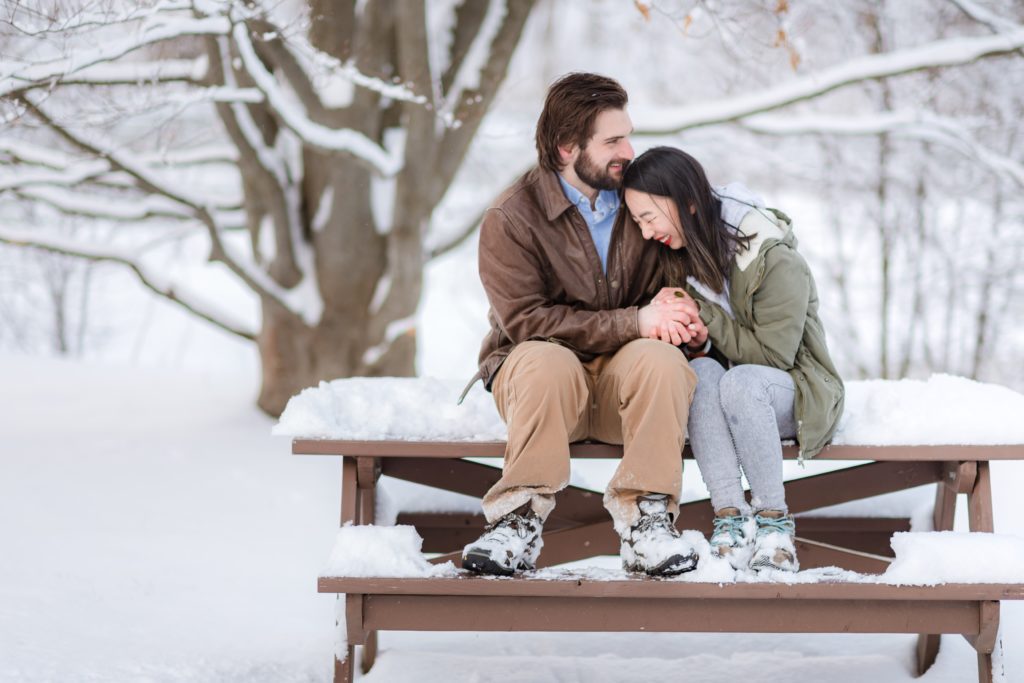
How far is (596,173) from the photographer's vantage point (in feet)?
10.6

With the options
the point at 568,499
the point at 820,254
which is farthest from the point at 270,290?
the point at 820,254

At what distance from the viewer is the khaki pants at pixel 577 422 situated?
2.73m

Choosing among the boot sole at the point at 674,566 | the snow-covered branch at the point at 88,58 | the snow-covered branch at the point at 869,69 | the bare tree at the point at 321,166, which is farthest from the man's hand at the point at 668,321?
the snow-covered branch at the point at 869,69

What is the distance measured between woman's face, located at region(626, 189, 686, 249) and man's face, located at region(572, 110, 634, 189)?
0.16 m

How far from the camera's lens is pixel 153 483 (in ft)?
18.7

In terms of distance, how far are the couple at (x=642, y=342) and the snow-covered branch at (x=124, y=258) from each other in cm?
437

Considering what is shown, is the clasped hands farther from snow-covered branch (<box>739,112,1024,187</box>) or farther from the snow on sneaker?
snow-covered branch (<box>739,112,1024,187</box>)

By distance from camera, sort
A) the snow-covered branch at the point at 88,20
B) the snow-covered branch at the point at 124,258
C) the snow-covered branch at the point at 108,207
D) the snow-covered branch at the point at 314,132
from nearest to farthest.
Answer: the snow-covered branch at the point at 88,20 < the snow-covered branch at the point at 314,132 < the snow-covered branch at the point at 124,258 < the snow-covered branch at the point at 108,207

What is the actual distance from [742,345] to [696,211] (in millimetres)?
433

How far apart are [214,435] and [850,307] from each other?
8958 millimetres

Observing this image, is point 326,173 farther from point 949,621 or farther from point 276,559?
point 949,621

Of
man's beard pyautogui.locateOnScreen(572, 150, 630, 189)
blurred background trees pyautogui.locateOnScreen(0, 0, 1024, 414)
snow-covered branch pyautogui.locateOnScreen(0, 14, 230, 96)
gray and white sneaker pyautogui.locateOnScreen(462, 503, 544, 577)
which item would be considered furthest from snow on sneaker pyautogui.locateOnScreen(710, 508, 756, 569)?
snow-covered branch pyautogui.locateOnScreen(0, 14, 230, 96)

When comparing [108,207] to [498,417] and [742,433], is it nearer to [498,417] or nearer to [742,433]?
[498,417]

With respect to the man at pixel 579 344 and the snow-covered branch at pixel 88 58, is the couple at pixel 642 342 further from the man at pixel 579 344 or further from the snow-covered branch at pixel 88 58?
the snow-covered branch at pixel 88 58
